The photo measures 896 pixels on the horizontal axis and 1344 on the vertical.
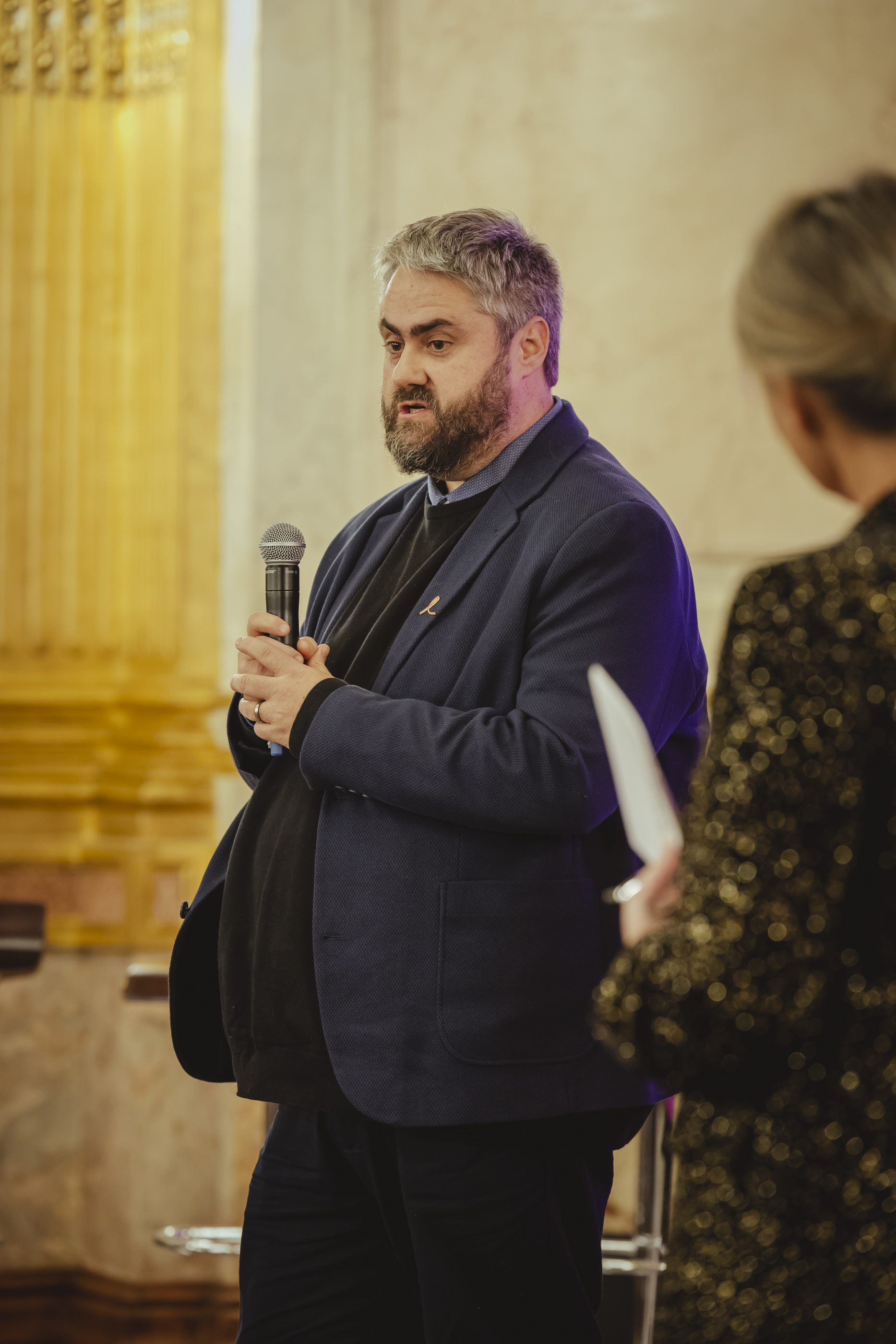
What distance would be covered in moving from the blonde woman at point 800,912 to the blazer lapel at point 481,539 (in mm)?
702

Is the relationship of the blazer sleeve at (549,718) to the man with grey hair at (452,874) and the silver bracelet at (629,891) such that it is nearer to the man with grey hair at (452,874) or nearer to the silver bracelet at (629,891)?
the man with grey hair at (452,874)

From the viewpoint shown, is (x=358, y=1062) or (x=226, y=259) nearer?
(x=358, y=1062)

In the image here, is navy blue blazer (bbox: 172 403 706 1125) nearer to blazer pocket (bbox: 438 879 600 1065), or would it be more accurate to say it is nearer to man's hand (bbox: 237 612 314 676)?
blazer pocket (bbox: 438 879 600 1065)

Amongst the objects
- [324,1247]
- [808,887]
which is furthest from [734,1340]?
[324,1247]

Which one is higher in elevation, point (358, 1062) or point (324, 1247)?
point (358, 1062)

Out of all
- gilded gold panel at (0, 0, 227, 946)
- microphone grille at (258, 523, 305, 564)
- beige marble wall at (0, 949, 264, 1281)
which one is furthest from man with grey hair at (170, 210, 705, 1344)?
gilded gold panel at (0, 0, 227, 946)

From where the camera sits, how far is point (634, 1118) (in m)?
1.71

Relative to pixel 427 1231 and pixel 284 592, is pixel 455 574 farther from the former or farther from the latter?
pixel 427 1231

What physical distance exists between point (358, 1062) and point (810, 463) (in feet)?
2.94

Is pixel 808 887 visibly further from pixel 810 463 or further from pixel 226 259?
pixel 226 259

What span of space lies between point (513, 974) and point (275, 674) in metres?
0.48

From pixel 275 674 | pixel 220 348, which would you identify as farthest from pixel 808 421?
pixel 220 348

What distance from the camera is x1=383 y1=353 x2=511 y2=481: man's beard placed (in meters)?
1.85

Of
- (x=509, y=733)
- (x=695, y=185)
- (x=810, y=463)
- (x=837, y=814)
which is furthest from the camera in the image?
(x=695, y=185)
